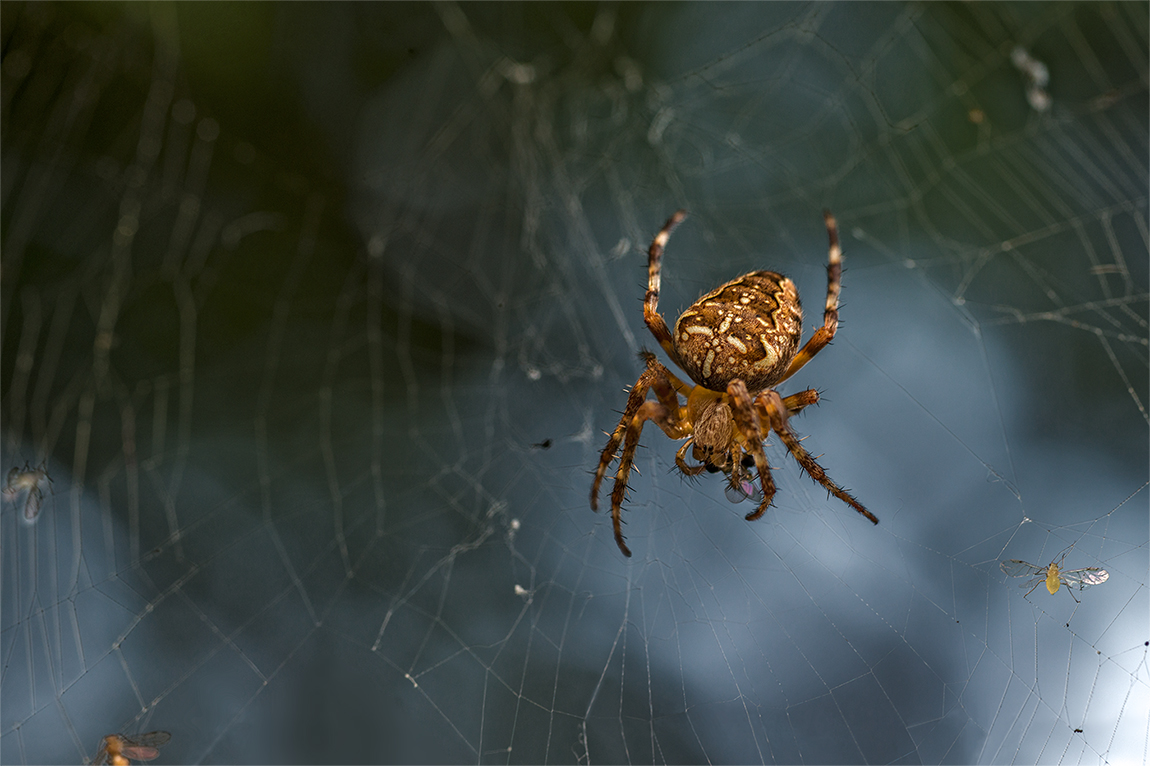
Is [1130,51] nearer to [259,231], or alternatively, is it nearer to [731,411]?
[731,411]

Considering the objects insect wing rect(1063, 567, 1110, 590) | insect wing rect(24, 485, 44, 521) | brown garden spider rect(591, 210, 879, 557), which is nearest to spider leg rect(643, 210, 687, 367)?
brown garden spider rect(591, 210, 879, 557)

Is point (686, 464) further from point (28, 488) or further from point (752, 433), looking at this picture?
point (28, 488)

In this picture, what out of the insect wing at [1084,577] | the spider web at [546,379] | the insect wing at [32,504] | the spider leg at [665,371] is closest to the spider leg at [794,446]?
the spider web at [546,379]

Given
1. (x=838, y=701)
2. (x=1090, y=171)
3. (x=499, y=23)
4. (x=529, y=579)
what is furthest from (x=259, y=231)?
(x=1090, y=171)

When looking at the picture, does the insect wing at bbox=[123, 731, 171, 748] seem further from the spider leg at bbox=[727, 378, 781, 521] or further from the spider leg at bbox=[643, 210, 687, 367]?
the spider leg at bbox=[643, 210, 687, 367]

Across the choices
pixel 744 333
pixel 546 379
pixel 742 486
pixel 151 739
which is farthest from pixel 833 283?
pixel 151 739

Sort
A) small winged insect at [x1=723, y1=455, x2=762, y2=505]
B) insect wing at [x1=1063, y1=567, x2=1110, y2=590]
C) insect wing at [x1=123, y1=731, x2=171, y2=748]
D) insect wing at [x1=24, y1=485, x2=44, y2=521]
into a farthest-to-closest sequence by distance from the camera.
A: insect wing at [x1=24, y1=485, x2=44, y2=521] → small winged insect at [x1=723, y1=455, x2=762, y2=505] → insect wing at [x1=123, y1=731, x2=171, y2=748] → insect wing at [x1=1063, y1=567, x2=1110, y2=590]
